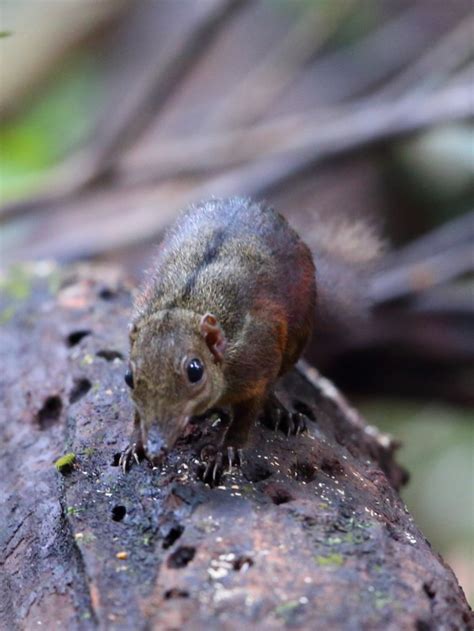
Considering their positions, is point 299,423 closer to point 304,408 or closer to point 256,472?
point 304,408

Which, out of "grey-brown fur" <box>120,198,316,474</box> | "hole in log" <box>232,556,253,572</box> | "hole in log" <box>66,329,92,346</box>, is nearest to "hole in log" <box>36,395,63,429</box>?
"hole in log" <box>66,329,92,346</box>

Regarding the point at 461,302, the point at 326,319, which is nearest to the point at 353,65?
the point at 461,302

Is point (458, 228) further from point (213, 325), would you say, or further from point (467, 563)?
point (213, 325)

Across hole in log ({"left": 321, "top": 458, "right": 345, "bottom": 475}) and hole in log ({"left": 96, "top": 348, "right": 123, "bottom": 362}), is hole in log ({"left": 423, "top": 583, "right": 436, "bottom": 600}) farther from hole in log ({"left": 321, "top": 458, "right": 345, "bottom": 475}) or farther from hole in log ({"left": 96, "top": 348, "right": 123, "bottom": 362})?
hole in log ({"left": 96, "top": 348, "right": 123, "bottom": 362})

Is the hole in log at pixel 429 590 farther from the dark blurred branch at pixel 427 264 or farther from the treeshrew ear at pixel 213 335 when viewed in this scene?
the dark blurred branch at pixel 427 264

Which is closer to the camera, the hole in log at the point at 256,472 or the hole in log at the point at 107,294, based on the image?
the hole in log at the point at 256,472

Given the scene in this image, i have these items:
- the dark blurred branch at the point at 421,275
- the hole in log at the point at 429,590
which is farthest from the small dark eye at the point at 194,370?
the dark blurred branch at the point at 421,275
